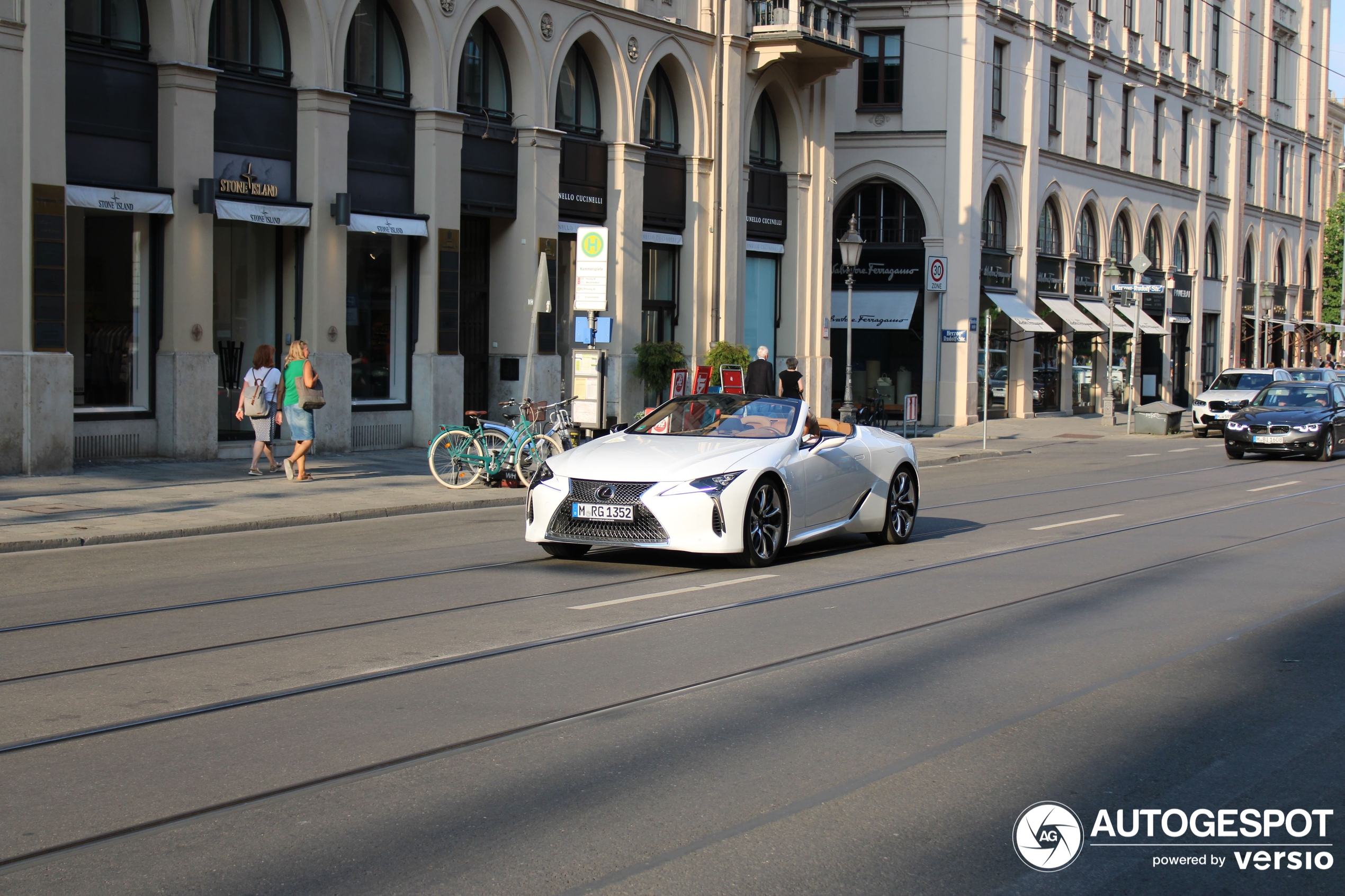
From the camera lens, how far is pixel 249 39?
2128cm

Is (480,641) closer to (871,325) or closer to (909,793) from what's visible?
(909,793)

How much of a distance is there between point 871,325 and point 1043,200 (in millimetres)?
8337

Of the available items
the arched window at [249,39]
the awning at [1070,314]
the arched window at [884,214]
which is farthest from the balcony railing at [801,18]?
the awning at [1070,314]

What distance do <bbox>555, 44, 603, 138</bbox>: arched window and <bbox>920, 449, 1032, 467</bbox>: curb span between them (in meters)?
9.10

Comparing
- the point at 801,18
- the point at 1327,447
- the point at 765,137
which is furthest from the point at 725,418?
the point at 765,137

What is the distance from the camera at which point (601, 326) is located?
20.2m

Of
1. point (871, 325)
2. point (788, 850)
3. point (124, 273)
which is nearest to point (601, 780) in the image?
point (788, 850)

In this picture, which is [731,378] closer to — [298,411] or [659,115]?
[659,115]

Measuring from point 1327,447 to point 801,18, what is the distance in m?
13.8

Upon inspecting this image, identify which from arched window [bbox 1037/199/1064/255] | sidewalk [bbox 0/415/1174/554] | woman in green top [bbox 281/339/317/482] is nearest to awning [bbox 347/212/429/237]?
sidewalk [bbox 0/415/1174/554]

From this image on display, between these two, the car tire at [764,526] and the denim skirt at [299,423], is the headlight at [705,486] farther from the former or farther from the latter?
the denim skirt at [299,423]

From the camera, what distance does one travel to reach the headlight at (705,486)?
1070 cm

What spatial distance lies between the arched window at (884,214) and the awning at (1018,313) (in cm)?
280

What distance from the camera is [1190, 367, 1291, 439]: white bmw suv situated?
35594 mm
